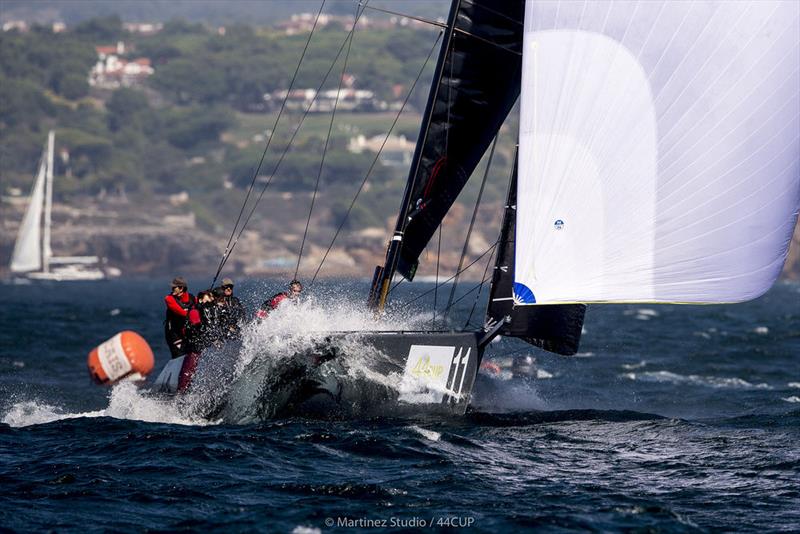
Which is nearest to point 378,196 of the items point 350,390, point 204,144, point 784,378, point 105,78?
point 204,144

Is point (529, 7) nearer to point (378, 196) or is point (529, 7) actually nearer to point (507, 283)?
point (507, 283)

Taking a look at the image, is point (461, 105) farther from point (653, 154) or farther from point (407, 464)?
point (407, 464)

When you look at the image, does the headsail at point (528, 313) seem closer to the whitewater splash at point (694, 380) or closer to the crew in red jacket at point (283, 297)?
the crew in red jacket at point (283, 297)

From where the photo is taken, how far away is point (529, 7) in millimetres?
9984

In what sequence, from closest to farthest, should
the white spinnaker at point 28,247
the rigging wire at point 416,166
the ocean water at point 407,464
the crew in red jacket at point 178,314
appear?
the ocean water at point 407,464 < the rigging wire at point 416,166 < the crew in red jacket at point 178,314 < the white spinnaker at point 28,247

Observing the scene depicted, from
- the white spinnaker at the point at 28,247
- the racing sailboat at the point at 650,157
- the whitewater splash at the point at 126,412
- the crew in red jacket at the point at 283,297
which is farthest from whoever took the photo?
the white spinnaker at the point at 28,247

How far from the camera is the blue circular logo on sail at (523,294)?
33.1 ft

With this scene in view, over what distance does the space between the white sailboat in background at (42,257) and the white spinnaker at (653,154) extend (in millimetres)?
58343

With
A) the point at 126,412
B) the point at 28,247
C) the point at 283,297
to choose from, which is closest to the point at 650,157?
the point at 283,297

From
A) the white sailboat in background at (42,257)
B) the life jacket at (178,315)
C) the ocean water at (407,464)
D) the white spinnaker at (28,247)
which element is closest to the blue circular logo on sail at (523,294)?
the ocean water at (407,464)

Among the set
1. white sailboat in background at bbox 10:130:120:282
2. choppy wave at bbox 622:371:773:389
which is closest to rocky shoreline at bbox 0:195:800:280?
white sailboat in background at bbox 10:130:120:282

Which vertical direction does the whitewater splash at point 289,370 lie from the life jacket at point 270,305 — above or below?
below

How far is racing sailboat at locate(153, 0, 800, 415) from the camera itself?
9562mm

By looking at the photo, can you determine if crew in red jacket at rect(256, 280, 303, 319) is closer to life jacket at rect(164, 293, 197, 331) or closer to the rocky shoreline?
life jacket at rect(164, 293, 197, 331)
